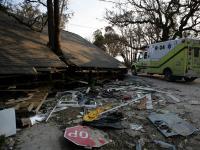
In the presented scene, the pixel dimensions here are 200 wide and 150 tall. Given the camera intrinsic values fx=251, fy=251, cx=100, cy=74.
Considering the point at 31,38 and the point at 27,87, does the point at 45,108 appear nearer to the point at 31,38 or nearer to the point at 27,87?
the point at 27,87

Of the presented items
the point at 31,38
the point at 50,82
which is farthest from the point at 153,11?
the point at 50,82

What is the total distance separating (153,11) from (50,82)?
18.6 meters

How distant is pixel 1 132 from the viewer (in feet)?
21.6

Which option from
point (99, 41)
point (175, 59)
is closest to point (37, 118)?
point (175, 59)

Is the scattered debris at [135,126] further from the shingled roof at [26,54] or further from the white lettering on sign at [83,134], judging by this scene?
the shingled roof at [26,54]

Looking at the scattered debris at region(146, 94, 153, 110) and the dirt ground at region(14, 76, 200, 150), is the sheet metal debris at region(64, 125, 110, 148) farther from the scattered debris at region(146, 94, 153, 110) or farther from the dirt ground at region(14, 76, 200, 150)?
the scattered debris at region(146, 94, 153, 110)

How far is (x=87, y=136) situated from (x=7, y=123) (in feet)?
7.18

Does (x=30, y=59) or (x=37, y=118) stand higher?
(x=30, y=59)

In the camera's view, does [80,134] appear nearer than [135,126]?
Yes

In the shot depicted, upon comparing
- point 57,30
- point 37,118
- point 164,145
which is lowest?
point 164,145

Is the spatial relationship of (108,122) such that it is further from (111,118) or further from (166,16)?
(166,16)

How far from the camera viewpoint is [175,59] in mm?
18312

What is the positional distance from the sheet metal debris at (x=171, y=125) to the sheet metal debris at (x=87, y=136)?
192 centimetres

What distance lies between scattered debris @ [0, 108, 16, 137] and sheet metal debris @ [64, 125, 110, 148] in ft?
4.85
